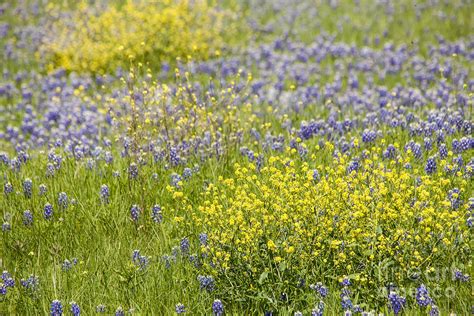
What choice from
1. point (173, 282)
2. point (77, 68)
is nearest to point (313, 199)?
point (173, 282)

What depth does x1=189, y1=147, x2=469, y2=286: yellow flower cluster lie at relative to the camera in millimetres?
4996

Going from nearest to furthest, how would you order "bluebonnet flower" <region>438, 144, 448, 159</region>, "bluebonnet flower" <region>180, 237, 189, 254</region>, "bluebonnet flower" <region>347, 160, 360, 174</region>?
1. "bluebonnet flower" <region>180, 237, 189, 254</region>
2. "bluebonnet flower" <region>347, 160, 360, 174</region>
3. "bluebonnet flower" <region>438, 144, 448, 159</region>

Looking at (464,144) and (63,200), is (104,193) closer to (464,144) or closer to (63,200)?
(63,200)

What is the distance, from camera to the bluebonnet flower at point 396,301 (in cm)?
467

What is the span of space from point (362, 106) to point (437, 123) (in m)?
1.93

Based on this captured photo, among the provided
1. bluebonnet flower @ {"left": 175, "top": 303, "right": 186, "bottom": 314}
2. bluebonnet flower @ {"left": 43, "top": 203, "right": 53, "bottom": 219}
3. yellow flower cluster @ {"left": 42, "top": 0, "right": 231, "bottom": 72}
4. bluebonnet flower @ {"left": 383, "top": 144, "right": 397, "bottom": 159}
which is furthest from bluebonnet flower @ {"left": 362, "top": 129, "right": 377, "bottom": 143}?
yellow flower cluster @ {"left": 42, "top": 0, "right": 231, "bottom": 72}

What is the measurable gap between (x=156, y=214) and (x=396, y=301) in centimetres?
228

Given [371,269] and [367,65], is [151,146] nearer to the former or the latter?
[371,269]

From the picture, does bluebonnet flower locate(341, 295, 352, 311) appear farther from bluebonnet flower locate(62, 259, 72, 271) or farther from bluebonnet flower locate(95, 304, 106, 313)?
bluebonnet flower locate(62, 259, 72, 271)

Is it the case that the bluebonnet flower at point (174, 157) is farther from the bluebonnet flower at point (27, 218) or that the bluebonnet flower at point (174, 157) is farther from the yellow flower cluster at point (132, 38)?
the yellow flower cluster at point (132, 38)

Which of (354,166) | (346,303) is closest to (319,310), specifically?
(346,303)

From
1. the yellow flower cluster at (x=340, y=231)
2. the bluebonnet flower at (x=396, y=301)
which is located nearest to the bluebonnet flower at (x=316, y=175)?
the yellow flower cluster at (x=340, y=231)

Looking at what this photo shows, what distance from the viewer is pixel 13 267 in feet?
18.6

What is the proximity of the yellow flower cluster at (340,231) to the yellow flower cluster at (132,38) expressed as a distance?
280 inches
